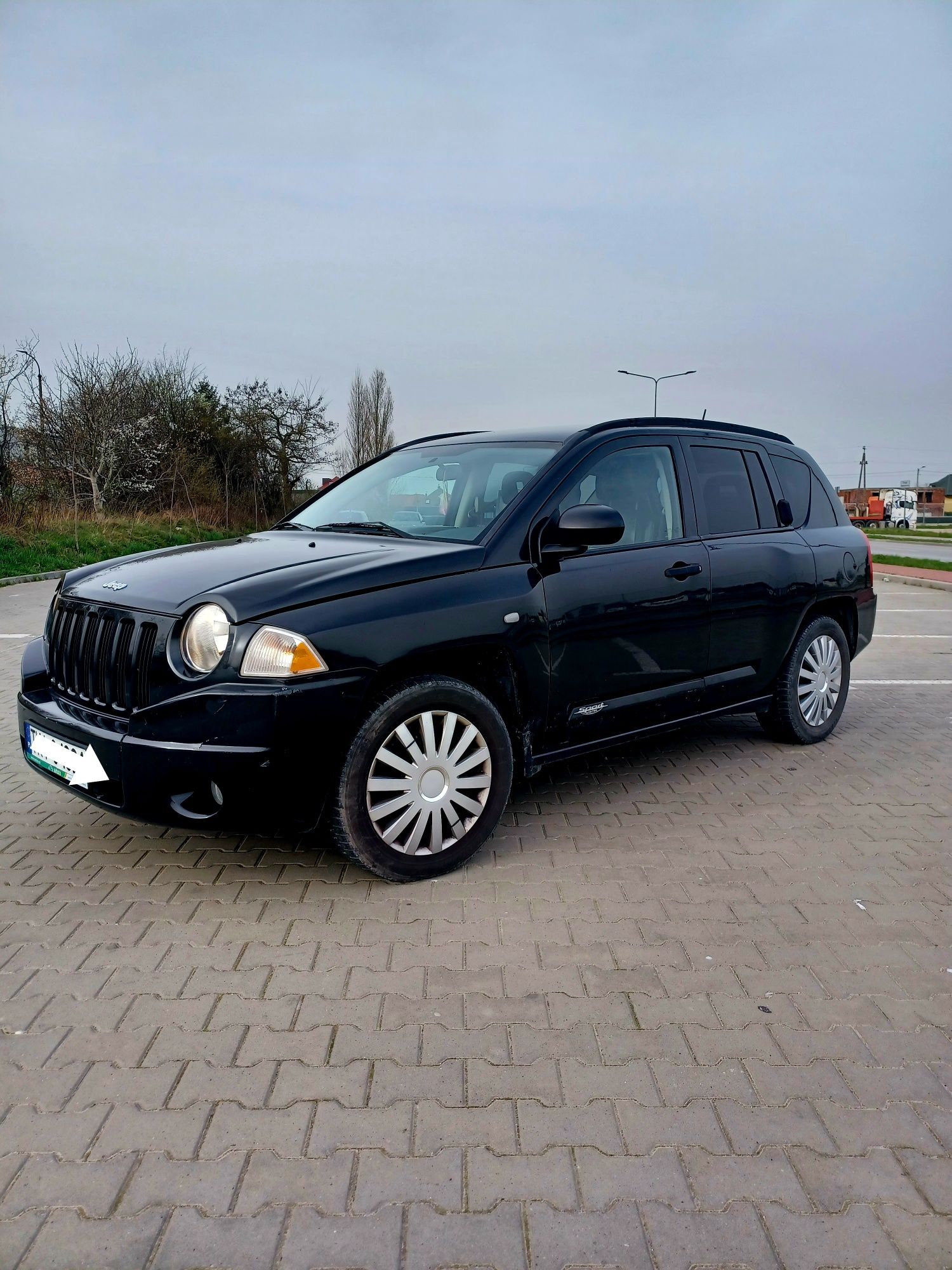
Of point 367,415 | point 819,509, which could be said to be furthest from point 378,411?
point 819,509

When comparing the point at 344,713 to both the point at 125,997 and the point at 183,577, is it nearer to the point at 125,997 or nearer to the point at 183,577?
the point at 183,577

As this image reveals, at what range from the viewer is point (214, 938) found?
127 inches

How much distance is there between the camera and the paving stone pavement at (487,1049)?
6.50 feet

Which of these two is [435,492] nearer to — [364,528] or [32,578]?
[364,528]

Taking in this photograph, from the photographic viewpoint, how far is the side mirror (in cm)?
392

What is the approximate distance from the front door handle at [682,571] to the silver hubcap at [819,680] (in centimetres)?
132

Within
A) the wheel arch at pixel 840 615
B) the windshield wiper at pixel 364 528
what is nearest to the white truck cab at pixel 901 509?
the wheel arch at pixel 840 615

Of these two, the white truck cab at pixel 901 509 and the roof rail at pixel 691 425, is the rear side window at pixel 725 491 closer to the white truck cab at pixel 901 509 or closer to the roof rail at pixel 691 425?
the roof rail at pixel 691 425

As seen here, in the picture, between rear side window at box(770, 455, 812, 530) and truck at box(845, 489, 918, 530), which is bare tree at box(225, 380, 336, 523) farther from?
truck at box(845, 489, 918, 530)

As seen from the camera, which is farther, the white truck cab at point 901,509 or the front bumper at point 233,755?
the white truck cab at point 901,509

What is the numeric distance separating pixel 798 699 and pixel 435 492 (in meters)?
2.65

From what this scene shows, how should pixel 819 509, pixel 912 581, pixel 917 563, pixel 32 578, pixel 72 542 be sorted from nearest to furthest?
pixel 819 509 < pixel 32 578 < pixel 912 581 < pixel 72 542 < pixel 917 563

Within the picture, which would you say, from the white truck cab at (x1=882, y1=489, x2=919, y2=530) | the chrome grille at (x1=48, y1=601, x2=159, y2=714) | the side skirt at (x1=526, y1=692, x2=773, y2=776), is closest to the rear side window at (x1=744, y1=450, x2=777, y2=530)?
the side skirt at (x1=526, y1=692, x2=773, y2=776)

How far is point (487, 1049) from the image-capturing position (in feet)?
8.52
